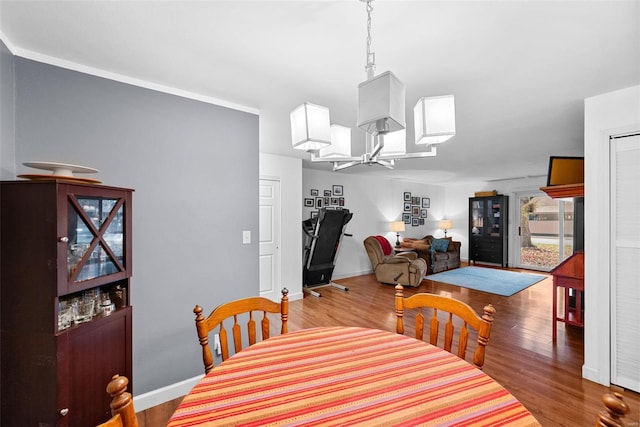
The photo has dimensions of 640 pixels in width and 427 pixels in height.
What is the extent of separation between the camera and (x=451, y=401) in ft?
2.79

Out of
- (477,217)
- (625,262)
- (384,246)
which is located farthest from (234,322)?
(477,217)

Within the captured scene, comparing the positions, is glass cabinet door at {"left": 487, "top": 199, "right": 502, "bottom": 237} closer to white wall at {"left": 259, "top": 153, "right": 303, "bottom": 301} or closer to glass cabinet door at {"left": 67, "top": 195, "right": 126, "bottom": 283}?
white wall at {"left": 259, "top": 153, "right": 303, "bottom": 301}

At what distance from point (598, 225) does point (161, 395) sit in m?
3.57

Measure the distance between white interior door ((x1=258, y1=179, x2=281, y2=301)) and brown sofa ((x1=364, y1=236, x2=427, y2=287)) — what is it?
211 centimetres

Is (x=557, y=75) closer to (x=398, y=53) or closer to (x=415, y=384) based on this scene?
(x=398, y=53)

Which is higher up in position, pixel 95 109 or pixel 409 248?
pixel 95 109

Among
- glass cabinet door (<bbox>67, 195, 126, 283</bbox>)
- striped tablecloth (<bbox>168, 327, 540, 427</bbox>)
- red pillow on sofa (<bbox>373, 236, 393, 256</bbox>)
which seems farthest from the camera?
red pillow on sofa (<bbox>373, 236, 393, 256</bbox>)

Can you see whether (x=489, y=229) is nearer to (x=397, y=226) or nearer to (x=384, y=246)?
(x=397, y=226)

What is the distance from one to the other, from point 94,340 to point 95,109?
1.43m

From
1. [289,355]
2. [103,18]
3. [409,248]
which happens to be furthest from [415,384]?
[409,248]

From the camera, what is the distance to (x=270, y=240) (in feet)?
13.8

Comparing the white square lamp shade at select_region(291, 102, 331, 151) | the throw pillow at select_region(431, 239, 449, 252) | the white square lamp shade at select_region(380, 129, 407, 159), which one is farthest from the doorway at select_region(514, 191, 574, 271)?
the white square lamp shade at select_region(291, 102, 331, 151)

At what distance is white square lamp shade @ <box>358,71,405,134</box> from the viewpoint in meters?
0.94

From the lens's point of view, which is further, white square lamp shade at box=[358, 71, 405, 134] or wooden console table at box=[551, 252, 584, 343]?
wooden console table at box=[551, 252, 584, 343]
